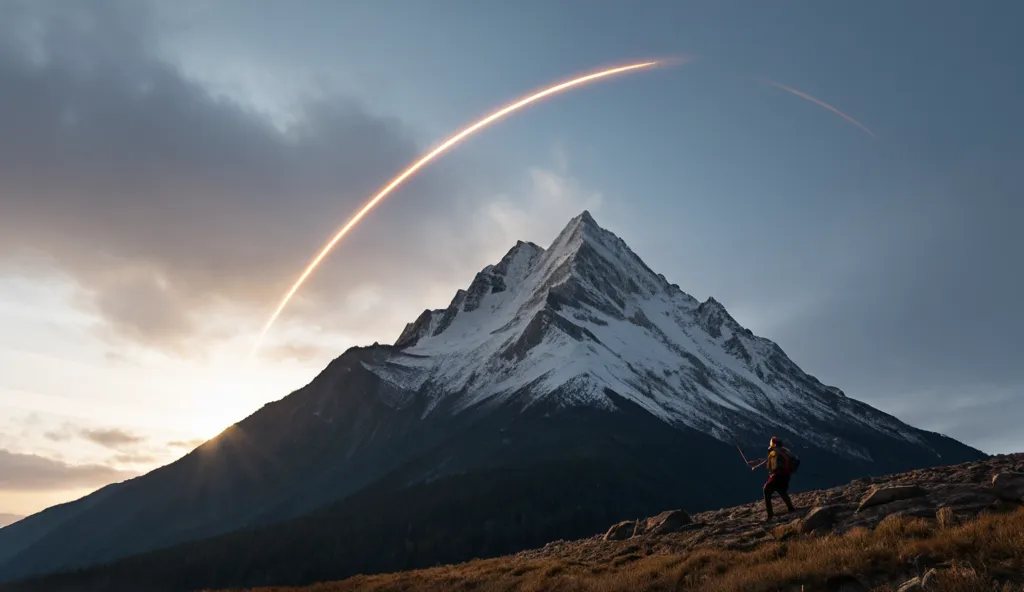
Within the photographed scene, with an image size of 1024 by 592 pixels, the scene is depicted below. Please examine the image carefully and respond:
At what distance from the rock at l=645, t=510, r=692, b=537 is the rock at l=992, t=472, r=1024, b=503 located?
1151cm

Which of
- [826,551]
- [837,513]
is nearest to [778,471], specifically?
[837,513]

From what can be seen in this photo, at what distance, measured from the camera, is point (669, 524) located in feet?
92.8

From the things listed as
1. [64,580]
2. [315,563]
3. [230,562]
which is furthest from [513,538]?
[64,580]

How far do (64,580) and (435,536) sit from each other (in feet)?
366

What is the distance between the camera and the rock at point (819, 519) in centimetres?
2008

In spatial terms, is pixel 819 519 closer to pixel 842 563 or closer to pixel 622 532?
pixel 842 563

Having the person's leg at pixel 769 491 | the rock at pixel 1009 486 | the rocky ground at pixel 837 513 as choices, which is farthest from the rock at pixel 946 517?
the person's leg at pixel 769 491

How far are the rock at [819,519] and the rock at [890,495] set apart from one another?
96 centimetres

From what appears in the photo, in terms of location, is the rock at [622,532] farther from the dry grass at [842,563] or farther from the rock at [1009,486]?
the rock at [1009,486]

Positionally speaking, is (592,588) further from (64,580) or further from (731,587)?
(64,580)

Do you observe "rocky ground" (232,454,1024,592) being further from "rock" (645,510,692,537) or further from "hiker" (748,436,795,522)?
"hiker" (748,436,795,522)

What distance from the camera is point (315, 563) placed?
492 ft

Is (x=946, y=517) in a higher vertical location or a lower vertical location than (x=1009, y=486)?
lower

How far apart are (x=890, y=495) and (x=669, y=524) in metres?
9.59
